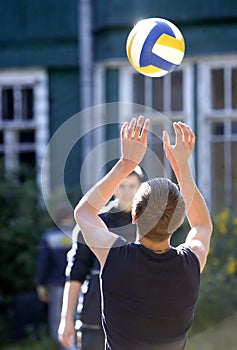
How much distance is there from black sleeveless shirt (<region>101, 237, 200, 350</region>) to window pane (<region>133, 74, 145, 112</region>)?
7730mm

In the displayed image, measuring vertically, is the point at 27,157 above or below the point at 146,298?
below

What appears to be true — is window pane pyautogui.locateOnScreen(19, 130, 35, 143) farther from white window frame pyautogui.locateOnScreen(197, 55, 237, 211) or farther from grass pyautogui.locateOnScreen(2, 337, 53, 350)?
grass pyautogui.locateOnScreen(2, 337, 53, 350)

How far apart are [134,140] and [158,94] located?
7630 mm

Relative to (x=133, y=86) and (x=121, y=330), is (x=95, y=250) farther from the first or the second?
(x=133, y=86)

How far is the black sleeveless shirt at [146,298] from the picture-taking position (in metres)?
4.24

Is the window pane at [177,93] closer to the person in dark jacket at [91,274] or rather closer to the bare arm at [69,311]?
the person in dark jacket at [91,274]

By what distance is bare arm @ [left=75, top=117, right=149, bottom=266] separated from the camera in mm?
4312

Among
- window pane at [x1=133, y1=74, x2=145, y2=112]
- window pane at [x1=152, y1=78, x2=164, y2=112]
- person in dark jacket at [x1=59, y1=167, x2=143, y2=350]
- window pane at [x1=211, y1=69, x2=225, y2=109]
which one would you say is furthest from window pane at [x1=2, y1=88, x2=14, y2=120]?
person in dark jacket at [x1=59, y1=167, x2=143, y2=350]

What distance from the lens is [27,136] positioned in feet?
42.3

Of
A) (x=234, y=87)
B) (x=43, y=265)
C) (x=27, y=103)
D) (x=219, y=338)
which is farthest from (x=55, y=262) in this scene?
(x=27, y=103)

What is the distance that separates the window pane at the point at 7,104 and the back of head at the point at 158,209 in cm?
879

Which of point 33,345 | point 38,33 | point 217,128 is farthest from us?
point 38,33

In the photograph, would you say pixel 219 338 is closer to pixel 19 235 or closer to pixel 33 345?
pixel 33 345

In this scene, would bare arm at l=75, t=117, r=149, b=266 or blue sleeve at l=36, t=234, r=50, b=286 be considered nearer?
bare arm at l=75, t=117, r=149, b=266
